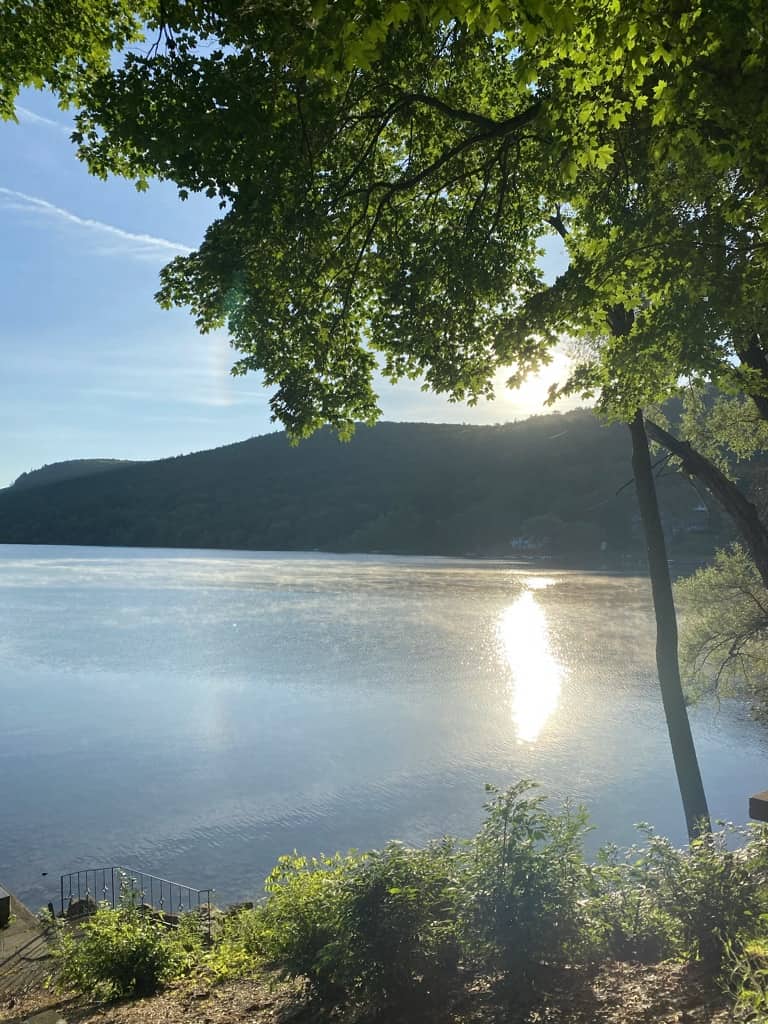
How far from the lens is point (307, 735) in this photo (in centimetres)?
2517

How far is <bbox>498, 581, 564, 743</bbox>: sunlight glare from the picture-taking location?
89.0 ft

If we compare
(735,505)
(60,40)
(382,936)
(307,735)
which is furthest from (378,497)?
(382,936)

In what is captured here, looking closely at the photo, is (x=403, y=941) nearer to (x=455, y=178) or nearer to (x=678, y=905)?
(x=678, y=905)

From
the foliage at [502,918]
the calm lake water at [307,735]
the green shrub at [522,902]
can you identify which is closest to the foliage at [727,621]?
the calm lake water at [307,735]

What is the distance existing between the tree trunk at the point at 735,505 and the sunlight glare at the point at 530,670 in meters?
15.0

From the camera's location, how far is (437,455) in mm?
178625

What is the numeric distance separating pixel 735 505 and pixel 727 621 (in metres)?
11.7

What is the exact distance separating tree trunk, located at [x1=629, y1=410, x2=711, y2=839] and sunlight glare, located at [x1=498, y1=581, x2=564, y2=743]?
39.5 ft

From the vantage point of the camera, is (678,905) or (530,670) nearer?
(678,905)

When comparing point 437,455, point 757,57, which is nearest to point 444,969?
point 757,57

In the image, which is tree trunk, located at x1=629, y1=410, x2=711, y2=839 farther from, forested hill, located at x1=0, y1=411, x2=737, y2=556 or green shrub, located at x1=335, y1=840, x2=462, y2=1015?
forested hill, located at x1=0, y1=411, x2=737, y2=556

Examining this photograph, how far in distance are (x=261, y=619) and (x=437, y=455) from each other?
12692 cm

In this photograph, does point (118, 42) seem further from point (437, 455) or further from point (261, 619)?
point (437, 455)

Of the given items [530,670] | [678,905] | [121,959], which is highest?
[678,905]
